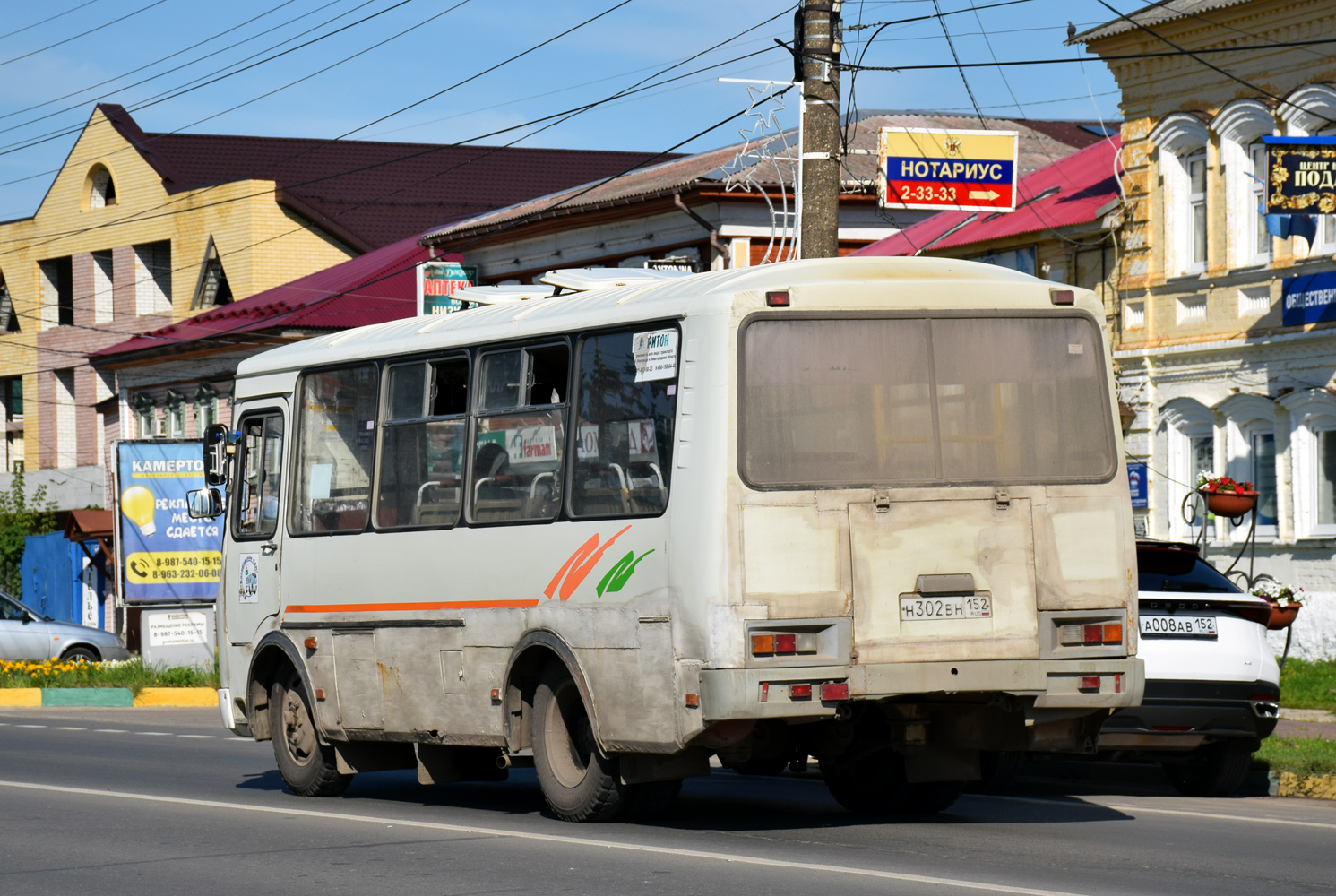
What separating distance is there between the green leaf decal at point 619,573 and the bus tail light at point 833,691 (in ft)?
3.78

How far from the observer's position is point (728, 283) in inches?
396

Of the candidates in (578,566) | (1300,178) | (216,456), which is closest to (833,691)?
(578,566)

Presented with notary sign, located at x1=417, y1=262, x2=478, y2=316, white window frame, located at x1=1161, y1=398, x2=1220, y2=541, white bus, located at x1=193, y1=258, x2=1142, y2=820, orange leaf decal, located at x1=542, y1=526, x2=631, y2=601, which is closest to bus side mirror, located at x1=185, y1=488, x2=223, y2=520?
white bus, located at x1=193, y1=258, x2=1142, y2=820

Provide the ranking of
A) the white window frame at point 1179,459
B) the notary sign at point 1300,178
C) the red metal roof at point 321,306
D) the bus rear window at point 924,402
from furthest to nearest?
the red metal roof at point 321,306 < the white window frame at point 1179,459 < the notary sign at point 1300,178 < the bus rear window at point 924,402

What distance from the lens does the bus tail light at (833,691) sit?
31.7 ft

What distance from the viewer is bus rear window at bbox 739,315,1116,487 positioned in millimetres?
9930

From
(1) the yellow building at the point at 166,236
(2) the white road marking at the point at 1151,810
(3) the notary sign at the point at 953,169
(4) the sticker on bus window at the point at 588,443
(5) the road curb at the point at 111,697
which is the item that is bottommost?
(5) the road curb at the point at 111,697

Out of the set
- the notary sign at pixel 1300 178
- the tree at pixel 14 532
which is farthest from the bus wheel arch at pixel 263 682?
the tree at pixel 14 532

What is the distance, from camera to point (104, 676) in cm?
2800

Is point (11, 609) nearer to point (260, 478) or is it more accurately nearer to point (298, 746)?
point (260, 478)

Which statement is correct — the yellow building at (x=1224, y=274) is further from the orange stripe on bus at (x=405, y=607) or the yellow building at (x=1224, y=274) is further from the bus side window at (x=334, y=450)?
the orange stripe on bus at (x=405, y=607)

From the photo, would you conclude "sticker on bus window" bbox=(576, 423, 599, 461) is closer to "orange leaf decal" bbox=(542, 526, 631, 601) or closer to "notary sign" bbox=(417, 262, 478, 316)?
"orange leaf decal" bbox=(542, 526, 631, 601)

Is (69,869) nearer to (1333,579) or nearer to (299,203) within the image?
(1333,579)

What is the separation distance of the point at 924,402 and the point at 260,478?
211 inches
